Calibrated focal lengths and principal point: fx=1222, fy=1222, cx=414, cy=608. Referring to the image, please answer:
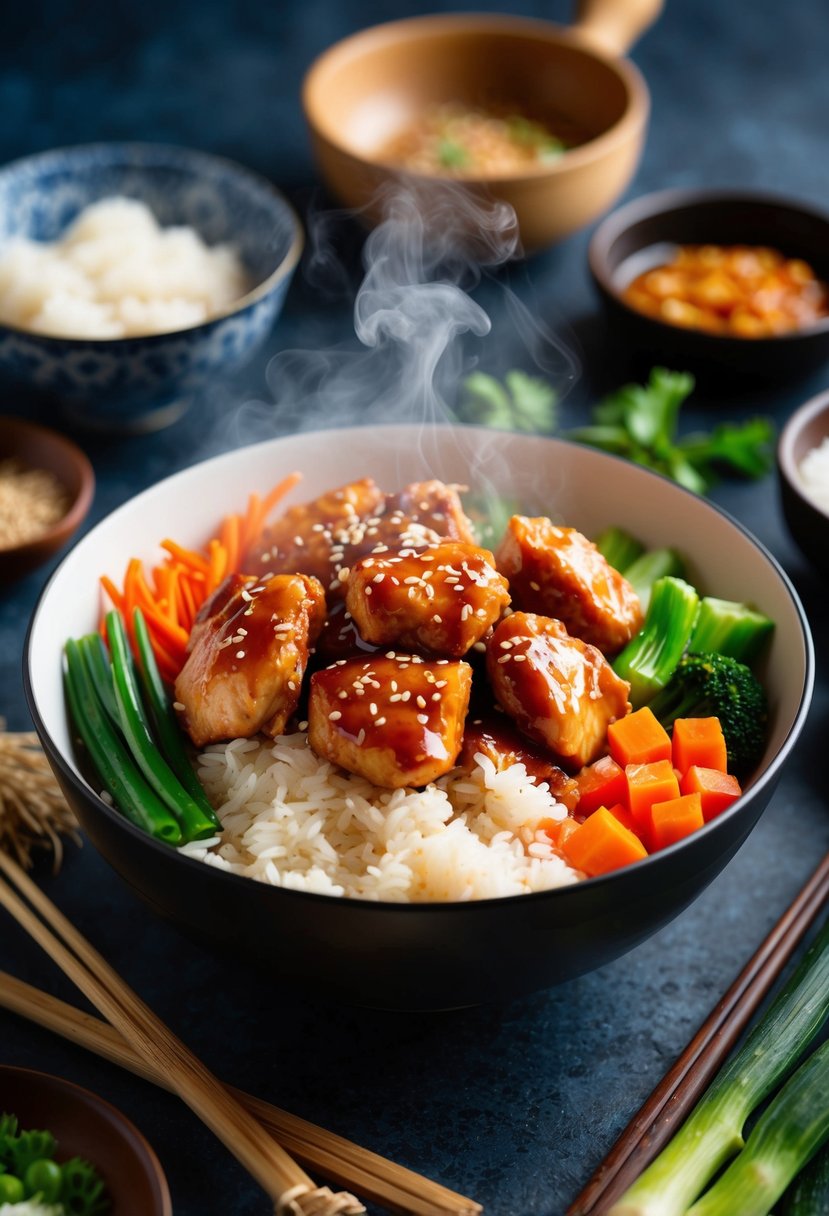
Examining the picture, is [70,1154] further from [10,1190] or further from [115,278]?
[115,278]

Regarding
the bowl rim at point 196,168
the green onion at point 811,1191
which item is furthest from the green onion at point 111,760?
the bowl rim at point 196,168

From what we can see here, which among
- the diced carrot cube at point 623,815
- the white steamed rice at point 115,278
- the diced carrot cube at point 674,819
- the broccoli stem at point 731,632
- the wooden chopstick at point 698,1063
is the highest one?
the broccoli stem at point 731,632

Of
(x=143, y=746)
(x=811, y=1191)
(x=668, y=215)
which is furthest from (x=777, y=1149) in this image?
(x=668, y=215)

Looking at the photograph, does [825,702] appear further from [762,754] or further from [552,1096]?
[552,1096]

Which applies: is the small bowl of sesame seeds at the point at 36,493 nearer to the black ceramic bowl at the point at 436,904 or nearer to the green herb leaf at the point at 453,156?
the black ceramic bowl at the point at 436,904

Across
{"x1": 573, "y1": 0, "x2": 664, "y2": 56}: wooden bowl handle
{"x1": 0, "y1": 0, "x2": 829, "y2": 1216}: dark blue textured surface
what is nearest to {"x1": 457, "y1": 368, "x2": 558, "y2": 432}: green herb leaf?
{"x1": 0, "y1": 0, "x2": 829, "y2": 1216}: dark blue textured surface
